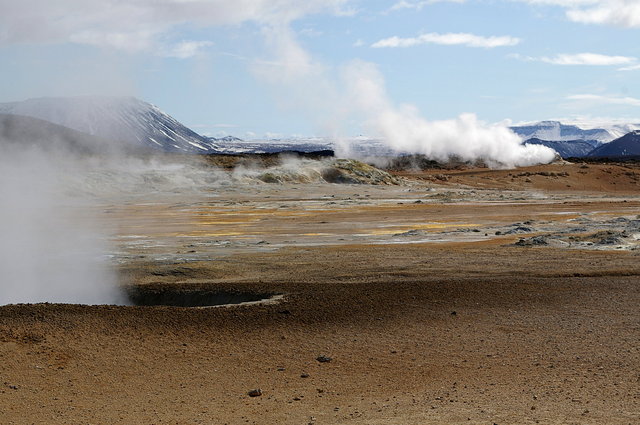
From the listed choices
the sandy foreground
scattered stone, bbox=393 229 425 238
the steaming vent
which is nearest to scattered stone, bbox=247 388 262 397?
the sandy foreground

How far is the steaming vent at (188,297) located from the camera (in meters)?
17.4

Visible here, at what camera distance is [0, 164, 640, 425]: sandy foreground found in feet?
32.6

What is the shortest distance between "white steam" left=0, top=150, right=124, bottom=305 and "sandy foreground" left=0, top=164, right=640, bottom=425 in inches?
49.3

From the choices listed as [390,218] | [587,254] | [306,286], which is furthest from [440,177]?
[306,286]

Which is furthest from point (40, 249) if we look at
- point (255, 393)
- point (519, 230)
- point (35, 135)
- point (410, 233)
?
point (519, 230)

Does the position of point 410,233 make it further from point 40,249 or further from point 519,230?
point 40,249

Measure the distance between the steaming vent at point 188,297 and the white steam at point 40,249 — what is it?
52cm

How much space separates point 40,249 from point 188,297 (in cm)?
1098

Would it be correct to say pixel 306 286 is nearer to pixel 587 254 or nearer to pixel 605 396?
pixel 605 396

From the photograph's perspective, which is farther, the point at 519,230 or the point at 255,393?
the point at 519,230

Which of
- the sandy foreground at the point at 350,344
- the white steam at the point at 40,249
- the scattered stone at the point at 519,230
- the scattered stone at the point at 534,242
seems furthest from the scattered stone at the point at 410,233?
the white steam at the point at 40,249

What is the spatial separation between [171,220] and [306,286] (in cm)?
2808

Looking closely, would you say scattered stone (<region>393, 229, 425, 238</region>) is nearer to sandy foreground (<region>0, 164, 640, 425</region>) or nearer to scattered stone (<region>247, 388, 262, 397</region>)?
sandy foreground (<region>0, 164, 640, 425</region>)

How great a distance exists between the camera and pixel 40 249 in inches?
1061
